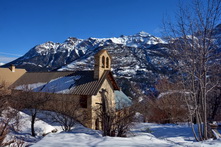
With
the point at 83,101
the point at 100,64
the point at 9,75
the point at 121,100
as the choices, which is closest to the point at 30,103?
the point at 83,101

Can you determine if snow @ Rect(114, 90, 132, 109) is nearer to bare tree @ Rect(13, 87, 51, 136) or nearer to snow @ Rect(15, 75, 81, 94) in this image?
snow @ Rect(15, 75, 81, 94)

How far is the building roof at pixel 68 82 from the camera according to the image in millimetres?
18016

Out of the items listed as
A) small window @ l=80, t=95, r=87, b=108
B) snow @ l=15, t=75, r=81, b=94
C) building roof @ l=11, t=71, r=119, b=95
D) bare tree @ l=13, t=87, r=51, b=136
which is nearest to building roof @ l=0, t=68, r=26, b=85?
building roof @ l=11, t=71, r=119, b=95

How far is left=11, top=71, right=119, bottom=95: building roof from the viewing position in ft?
59.1

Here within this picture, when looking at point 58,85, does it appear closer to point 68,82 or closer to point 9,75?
point 68,82

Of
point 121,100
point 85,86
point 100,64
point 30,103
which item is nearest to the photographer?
point 30,103

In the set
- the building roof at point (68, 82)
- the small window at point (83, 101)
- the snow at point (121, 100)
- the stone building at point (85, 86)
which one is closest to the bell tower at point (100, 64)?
the stone building at point (85, 86)

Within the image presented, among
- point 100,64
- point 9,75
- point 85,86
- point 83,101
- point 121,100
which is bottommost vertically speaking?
point 121,100

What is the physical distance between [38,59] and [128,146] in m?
207

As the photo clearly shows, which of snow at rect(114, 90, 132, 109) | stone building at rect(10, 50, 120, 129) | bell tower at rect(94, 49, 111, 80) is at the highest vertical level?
bell tower at rect(94, 49, 111, 80)

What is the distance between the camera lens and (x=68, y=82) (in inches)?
781

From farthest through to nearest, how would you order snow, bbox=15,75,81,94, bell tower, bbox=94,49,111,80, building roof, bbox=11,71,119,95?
bell tower, bbox=94,49,111,80 < snow, bbox=15,75,81,94 < building roof, bbox=11,71,119,95

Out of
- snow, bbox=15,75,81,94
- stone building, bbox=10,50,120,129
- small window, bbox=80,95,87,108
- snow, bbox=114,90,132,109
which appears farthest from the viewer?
snow, bbox=15,75,81,94

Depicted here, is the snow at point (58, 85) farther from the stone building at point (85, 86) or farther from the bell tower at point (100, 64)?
the bell tower at point (100, 64)
